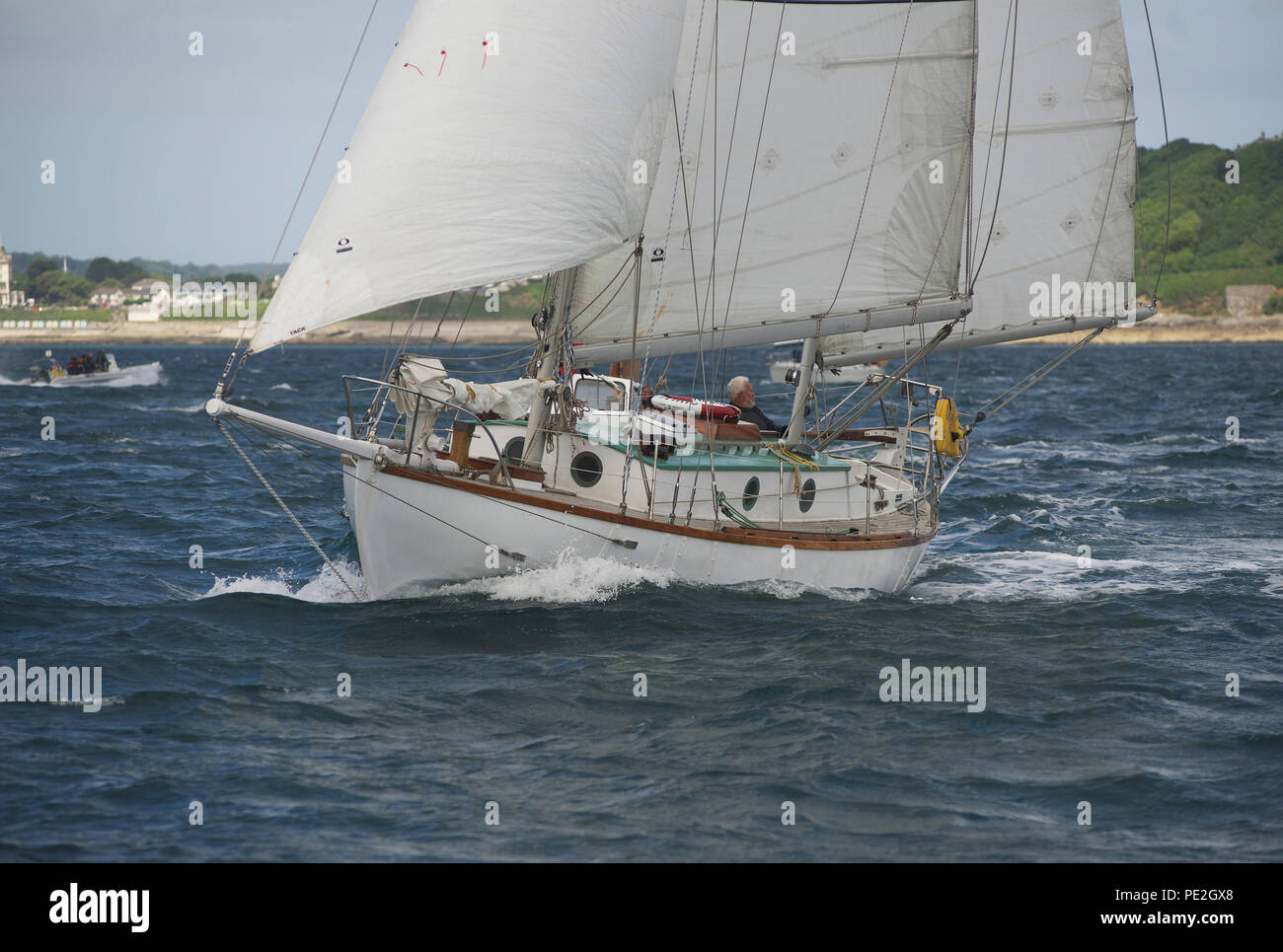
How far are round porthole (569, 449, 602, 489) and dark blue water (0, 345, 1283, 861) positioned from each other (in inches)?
46.6

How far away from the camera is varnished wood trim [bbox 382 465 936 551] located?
14.5 m

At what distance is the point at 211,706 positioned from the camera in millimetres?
12055

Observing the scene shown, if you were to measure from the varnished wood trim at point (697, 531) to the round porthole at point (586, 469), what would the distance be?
30.9 inches

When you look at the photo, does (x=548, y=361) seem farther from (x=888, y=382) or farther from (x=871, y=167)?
(x=888, y=382)

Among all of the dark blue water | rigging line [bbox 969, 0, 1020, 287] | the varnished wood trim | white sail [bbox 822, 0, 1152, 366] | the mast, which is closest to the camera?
the dark blue water

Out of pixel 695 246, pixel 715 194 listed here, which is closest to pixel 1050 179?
pixel 715 194

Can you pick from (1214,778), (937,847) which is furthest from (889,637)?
(937,847)

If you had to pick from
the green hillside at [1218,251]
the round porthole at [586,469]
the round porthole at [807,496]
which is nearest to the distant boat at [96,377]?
the round porthole at [586,469]

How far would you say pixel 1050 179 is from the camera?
22.6 m

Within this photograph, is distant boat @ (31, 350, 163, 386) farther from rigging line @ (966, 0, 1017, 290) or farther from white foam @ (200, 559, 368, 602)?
rigging line @ (966, 0, 1017, 290)

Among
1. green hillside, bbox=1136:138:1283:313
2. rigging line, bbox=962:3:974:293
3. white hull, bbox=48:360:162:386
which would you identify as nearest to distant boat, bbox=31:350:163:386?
white hull, bbox=48:360:162:386

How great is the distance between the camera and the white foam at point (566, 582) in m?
15.2

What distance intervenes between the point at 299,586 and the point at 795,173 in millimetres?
8258
